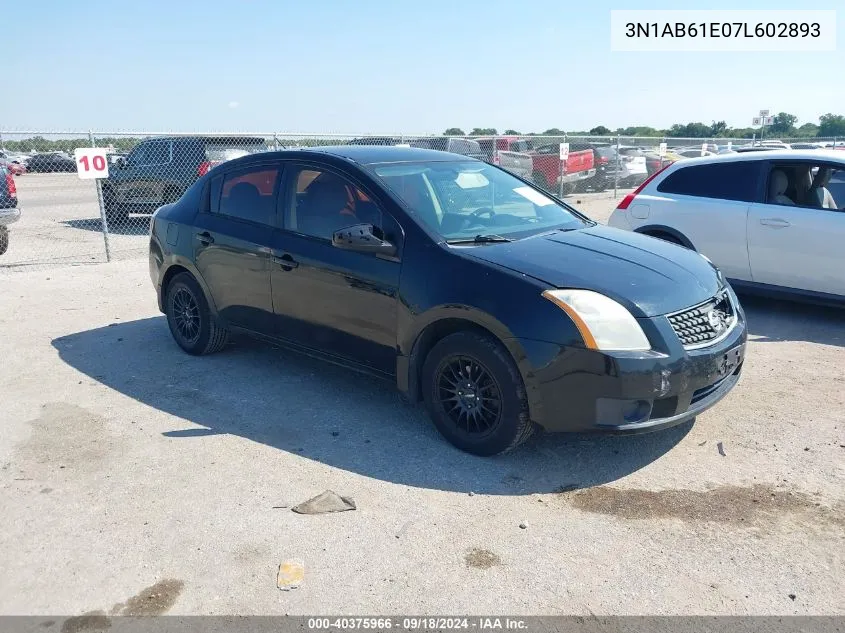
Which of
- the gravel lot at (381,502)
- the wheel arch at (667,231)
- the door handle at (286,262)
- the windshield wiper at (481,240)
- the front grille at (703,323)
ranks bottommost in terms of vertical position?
the gravel lot at (381,502)

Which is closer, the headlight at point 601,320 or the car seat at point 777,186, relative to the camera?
the headlight at point 601,320

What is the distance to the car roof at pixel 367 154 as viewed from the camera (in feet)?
16.6

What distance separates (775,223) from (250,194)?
4872 mm

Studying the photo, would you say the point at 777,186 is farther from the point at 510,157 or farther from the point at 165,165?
the point at 510,157

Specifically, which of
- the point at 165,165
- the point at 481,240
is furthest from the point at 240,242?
the point at 165,165

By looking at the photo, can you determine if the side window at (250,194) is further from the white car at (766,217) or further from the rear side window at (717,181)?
the rear side window at (717,181)

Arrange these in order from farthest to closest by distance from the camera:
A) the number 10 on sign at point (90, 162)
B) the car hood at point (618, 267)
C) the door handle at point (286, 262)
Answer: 1. the number 10 on sign at point (90, 162)
2. the door handle at point (286, 262)
3. the car hood at point (618, 267)

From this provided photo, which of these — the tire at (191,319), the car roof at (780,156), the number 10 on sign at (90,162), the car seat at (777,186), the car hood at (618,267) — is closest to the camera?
the car hood at (618,267)

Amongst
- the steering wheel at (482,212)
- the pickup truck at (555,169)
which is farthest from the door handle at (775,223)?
the pickup truck at (555,169)

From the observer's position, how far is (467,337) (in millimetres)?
4105

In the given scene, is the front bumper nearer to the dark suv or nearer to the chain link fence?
the chain link fence

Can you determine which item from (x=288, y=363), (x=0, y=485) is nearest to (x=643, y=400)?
(x=288, y=363)

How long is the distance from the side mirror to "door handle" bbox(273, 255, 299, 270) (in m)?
0.61

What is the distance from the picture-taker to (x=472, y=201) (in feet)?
16.3
